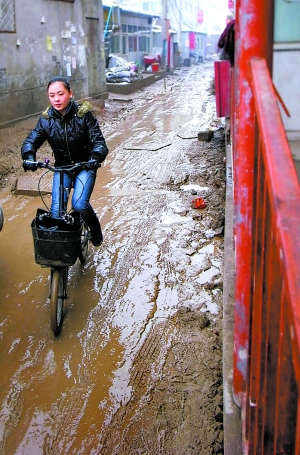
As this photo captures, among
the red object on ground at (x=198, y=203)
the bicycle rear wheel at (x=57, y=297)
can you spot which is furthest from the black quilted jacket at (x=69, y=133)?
the red object on ground at (x=198, y=203)

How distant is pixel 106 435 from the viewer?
115 inches

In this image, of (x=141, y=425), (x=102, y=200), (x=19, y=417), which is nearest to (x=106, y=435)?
(x=141, y=425)

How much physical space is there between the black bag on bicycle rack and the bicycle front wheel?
0.12m

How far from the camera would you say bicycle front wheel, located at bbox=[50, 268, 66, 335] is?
12.6 ft

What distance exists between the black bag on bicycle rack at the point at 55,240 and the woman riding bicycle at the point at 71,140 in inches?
10.7

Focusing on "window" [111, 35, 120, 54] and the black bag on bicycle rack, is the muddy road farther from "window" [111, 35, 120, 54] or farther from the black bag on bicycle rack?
"window" [111, 35, 120, 54]

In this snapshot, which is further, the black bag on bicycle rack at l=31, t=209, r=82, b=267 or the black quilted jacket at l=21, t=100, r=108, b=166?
the black quilted jacket at l=21, t=100, r=108, b=166

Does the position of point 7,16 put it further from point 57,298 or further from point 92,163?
point 57,298

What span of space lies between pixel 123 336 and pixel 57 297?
0.59m

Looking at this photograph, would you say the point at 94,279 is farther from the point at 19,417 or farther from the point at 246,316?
the point at 246,316

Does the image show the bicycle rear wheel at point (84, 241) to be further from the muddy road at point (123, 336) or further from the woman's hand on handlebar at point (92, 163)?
the woman's hand on handlebar at point (92, 163)

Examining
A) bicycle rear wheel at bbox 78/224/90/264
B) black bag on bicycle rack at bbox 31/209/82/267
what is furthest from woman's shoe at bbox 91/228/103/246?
black bag on bicycle rack at bbox 31/209/82/267

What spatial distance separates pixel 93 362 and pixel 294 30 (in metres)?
2.76

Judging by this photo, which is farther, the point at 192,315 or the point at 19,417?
the point at 192,315
